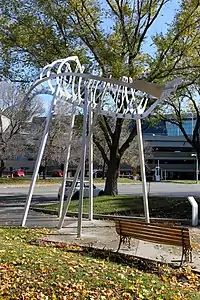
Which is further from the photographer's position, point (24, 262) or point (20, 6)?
point (20, 6)

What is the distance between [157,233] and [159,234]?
0.07 m

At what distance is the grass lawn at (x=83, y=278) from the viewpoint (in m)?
6.04

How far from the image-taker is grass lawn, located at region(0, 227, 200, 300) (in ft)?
19.8

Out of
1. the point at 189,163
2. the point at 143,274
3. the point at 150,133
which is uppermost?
the point at 150,133

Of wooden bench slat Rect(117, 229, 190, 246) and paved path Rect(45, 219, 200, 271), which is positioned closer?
wooden bench slat Rect(117, 229, 190, 246)

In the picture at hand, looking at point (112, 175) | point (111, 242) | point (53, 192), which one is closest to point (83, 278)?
point (111, 242)

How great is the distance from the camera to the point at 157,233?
9250 mm

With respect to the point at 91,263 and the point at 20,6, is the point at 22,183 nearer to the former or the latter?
the point at 20,6

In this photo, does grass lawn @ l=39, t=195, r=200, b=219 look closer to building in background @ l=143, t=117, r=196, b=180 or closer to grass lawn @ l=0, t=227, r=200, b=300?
grass lawn @ l=0, t=227, r=200, b=300

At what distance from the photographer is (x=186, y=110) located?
30.3 metres

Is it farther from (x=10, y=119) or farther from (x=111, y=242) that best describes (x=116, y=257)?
(x=10, y=119)

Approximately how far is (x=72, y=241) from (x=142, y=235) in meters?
2.54

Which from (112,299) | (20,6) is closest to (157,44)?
(20,6)

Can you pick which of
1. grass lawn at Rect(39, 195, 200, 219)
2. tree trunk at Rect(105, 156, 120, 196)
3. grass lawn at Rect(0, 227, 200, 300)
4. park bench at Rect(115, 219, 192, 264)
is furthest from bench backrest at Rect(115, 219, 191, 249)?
tree trunk at Rect(105, 156, 120, 196)
